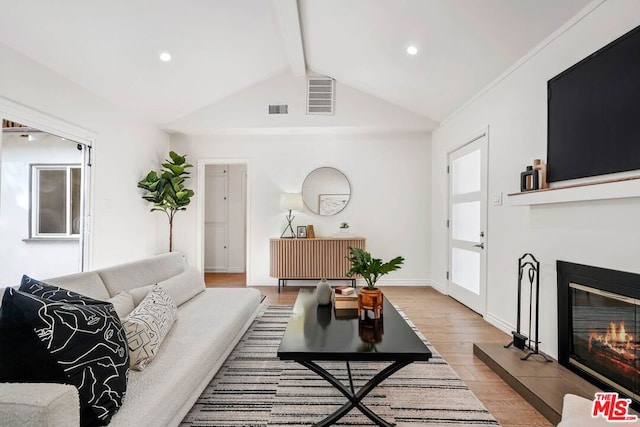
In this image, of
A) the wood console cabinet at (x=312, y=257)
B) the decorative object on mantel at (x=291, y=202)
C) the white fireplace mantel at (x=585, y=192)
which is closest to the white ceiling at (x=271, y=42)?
the white fireplace mantel at (x=585, y=192)

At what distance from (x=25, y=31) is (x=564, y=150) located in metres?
4.18

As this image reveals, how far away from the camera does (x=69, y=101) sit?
10.4ft

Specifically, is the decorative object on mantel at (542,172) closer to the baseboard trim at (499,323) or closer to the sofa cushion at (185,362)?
the baseboard trim at (499,323)

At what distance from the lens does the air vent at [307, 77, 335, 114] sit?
15.0 ft

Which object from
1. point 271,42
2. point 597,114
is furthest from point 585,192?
point 271,42

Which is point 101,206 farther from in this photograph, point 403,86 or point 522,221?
point 522,221

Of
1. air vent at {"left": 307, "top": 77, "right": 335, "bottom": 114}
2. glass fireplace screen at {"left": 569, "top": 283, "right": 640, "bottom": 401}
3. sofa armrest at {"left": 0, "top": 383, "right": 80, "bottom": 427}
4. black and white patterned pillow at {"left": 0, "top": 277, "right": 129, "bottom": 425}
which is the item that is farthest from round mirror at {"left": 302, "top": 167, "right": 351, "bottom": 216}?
sofa armrest at {"left": 0, "top": 383, "right": 80, "bottom": 427}

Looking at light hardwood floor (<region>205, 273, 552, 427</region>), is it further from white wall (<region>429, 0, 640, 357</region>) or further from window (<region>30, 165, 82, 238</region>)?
window (<region>30, 165, 82, 238</region>)

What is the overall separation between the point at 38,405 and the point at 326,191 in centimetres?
437

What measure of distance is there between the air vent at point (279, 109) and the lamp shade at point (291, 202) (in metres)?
1.21

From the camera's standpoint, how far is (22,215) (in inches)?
111

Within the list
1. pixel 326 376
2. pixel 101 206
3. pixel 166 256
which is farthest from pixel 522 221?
pixel 101 206

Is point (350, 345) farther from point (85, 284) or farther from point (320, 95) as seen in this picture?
point (320, 95)

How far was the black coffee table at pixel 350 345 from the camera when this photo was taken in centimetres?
155
